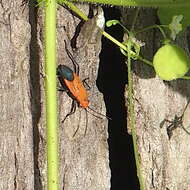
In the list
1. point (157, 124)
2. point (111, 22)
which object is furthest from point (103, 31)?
point (157, 124)

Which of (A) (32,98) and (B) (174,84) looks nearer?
(A) (32,98)

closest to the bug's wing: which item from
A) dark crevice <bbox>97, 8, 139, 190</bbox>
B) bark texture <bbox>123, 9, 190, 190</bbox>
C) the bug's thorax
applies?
bark texture <bbox>123, 9, 190, 190</bbox>

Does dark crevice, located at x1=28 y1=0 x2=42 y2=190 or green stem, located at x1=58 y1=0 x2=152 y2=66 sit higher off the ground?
green stem, located at x1=58 y1=0 x2=152 y2=66

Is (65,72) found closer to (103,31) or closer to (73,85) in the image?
(73,85)

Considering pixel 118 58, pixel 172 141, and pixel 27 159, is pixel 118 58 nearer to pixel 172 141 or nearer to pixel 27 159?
pixel 172 141

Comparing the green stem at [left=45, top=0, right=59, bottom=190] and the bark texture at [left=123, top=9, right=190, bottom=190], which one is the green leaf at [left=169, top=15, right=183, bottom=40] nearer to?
the bark texture at [left=123, top=9, right=190, bottom=190]

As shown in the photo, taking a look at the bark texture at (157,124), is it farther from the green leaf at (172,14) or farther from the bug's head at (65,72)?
the bug's head at (65,72)

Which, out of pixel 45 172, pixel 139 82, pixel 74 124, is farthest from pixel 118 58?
pixel 45 172
